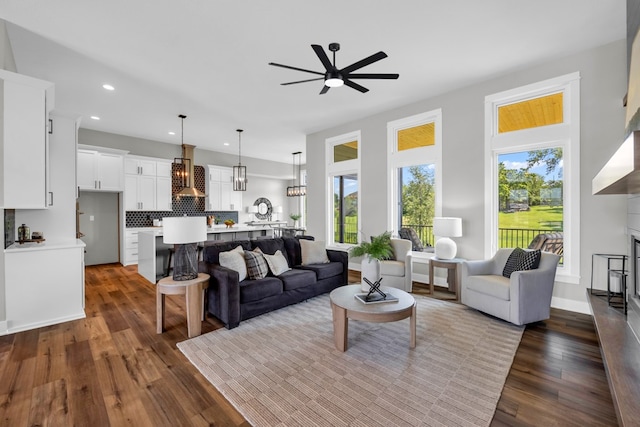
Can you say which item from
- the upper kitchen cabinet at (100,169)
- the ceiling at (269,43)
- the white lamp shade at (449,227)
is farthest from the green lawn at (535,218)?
the upper kitchen cabinet at (100,169)

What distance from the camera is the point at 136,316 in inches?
135

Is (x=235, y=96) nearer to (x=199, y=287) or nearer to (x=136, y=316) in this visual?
(x=199, y=287)

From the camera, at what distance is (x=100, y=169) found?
6184 millimetres

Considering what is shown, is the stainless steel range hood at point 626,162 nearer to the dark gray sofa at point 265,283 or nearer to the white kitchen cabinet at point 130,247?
the dark gray sofa at point 265,283

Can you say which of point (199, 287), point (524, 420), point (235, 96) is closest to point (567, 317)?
point (524, 420)

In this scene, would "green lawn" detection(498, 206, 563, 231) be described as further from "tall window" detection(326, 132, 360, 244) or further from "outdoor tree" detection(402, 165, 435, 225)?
"tall window" detection(326, 132, 360, 244)

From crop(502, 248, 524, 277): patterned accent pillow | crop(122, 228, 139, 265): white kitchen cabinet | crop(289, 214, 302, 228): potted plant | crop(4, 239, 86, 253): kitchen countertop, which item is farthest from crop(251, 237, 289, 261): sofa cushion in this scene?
crop(289, 214, 302, 228): potted plant

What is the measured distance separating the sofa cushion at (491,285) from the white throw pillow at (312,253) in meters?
2.05

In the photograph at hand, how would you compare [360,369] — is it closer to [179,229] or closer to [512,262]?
[179,229]

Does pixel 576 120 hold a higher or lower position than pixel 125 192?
higher

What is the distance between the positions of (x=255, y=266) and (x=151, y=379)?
1.53 metres

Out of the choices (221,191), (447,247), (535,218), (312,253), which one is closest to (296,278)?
(312,253)

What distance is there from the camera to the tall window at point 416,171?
480cm

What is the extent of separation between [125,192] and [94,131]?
1586mm
